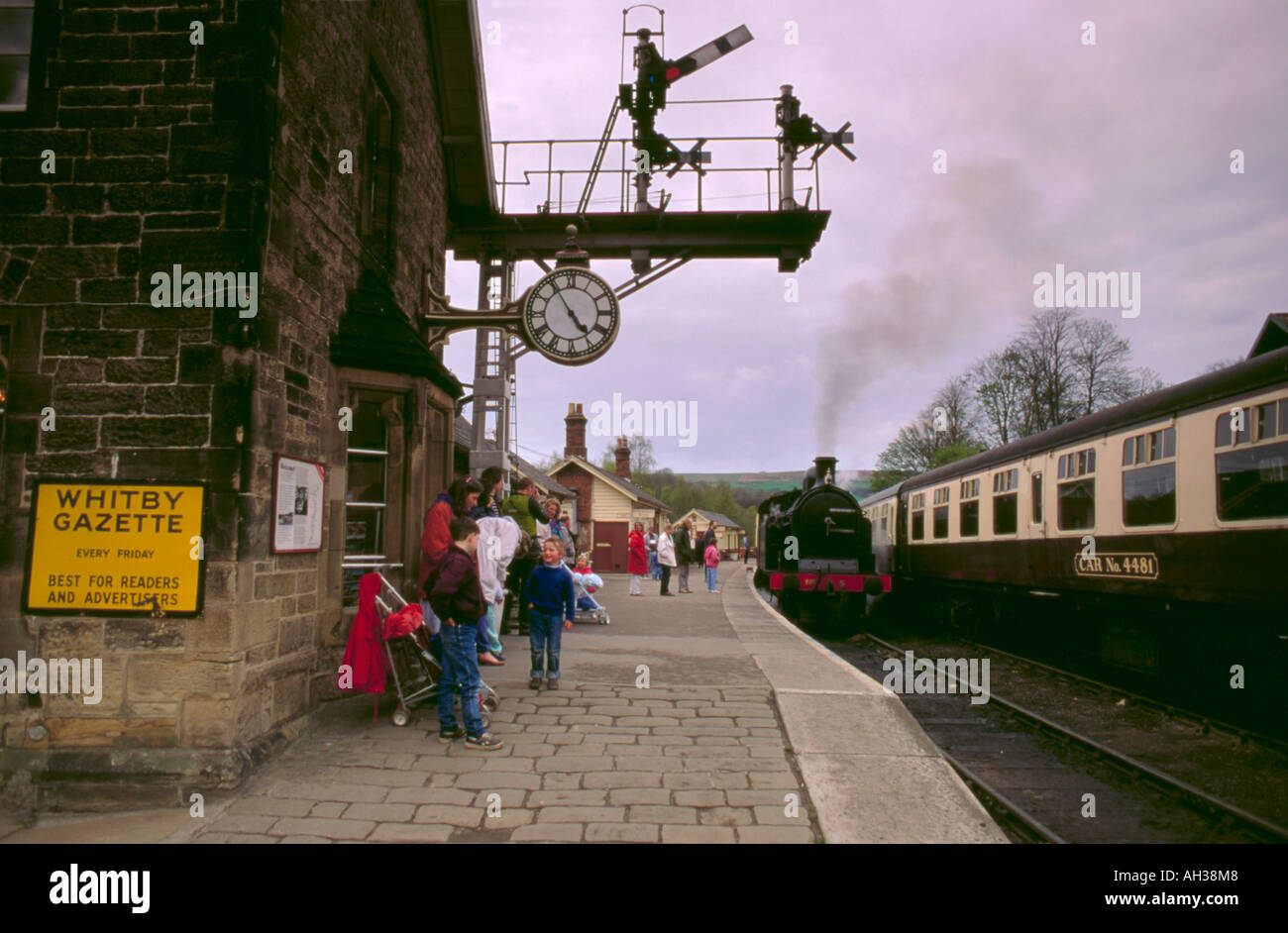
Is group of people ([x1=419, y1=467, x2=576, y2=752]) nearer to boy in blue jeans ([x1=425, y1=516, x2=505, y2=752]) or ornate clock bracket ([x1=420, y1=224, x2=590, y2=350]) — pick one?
boy in blue jeans ([x1=425, y1=516, x2=505, y2=752])

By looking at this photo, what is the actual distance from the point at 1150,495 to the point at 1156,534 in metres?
0.46

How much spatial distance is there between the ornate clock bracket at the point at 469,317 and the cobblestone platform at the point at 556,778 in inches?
139

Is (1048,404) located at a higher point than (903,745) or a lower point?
higher

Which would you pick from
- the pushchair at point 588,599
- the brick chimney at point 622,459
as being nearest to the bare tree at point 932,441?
the brick chimney at point 622,459

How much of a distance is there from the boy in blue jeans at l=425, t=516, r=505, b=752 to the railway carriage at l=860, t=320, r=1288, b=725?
6233 millimetres

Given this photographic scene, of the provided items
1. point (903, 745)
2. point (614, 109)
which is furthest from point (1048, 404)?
point (903, 745)

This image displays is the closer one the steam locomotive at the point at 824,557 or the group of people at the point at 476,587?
the group of people at the point at 476,587

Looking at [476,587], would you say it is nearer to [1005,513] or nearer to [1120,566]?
[1120,566]

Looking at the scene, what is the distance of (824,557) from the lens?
1510 cm

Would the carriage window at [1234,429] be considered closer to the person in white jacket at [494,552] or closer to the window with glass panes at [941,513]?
the person in white jacket at [494,552]

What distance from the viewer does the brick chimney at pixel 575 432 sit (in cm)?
4069

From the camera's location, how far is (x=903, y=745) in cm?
563

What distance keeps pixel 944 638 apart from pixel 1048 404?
88.2ft
